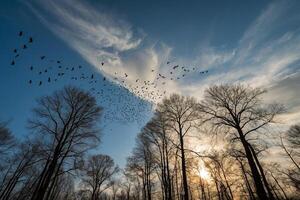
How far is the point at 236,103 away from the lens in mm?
15766

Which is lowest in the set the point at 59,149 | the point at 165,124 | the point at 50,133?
the point at 59,149

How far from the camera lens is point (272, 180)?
3441 centimetres

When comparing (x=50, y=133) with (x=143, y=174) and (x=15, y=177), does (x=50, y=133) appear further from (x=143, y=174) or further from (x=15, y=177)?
(x=15, y=177)

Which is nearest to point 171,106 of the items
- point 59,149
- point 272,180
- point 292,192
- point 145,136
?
point 145,136

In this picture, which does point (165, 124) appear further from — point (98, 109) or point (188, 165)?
point (98, 109)

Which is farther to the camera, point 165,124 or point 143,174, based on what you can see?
point 143,174

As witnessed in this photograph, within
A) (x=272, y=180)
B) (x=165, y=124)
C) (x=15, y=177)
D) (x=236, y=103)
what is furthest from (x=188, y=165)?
(x=272, y=180)

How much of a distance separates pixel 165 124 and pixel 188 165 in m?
4.92

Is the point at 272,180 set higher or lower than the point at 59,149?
higher

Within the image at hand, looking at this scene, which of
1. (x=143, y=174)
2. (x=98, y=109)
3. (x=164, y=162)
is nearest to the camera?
(x=98, y=109)

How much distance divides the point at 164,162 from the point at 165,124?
4444 millimetres

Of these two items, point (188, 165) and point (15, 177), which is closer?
point (188, 165)

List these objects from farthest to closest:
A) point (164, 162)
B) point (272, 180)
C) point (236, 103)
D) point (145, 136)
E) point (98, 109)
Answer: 1. point (272, 180)
2. point (145, 136)
3. point (164, 162)
4. point (98, 109)
5. point (236, 103)

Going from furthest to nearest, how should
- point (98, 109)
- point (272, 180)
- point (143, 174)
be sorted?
point (272, 180), point (143, 174), point (98, 109)
